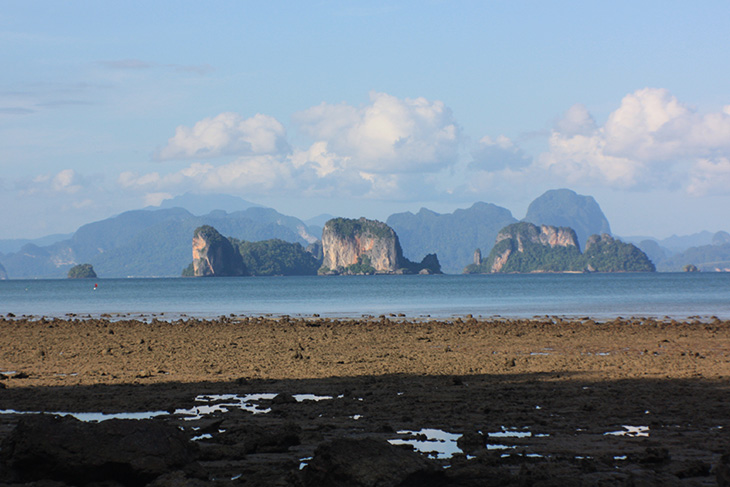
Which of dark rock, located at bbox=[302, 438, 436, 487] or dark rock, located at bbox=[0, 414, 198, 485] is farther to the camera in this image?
dark rock, located at bbox=[0, 414, 198, 485]

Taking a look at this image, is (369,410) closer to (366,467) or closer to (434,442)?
(434,442)

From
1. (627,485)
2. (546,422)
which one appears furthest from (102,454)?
(546,422)

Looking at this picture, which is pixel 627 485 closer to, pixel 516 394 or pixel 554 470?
pixel 554 470

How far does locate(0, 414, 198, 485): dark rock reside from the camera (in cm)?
730

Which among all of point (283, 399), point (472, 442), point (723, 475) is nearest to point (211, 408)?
point (283, 399)

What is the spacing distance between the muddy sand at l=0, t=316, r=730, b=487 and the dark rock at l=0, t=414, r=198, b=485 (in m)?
0.01

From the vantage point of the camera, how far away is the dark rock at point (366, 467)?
6.56m

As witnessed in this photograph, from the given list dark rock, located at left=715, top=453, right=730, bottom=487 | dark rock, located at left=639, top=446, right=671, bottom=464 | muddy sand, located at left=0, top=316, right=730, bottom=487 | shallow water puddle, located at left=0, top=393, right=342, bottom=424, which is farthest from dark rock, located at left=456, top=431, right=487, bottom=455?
shallow water puddle, located at left=0, top=393, right=342, bottom=424

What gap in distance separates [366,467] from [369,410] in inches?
A: 201

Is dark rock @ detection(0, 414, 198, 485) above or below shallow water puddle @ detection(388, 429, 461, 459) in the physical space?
above

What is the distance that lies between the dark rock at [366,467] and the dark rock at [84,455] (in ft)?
Result: 5.13

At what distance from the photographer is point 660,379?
585 inches

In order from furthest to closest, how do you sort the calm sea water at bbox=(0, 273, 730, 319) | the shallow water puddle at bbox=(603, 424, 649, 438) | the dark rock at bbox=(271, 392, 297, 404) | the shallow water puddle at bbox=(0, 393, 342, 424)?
1. the calm sea water at bbox=(0, 273, 730, 319)
2. the dark rock at bbox=(271, 392, 297, 404)
3. the shallow water puddle at bbox=(0, 393, 342, 424)
4. the shallow water puddle at bbox=(603, 424, 649, 438)

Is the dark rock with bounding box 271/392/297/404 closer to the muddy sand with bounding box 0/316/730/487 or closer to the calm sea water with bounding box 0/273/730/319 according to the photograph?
the muddy sand with bounding box 0/316/730/487
